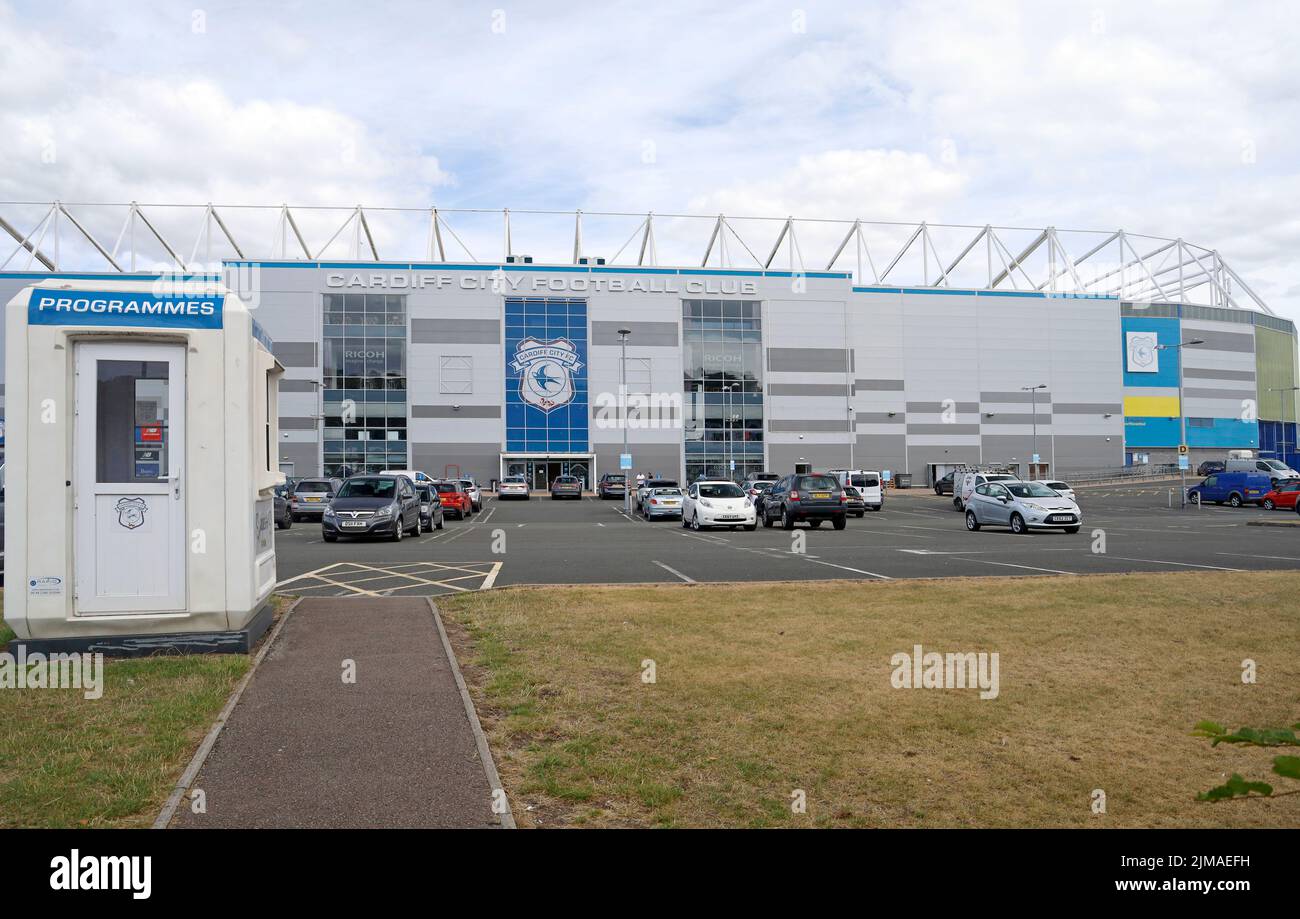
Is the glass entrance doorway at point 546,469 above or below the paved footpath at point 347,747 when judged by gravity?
above

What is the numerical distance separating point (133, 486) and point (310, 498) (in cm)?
2679

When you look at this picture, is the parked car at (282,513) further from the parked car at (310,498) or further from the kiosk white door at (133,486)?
the kiosk white door at (133,486)

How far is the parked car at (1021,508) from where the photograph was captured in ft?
81.3

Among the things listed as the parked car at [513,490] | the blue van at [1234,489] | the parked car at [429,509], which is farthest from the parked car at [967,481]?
the parked car at [513,490]

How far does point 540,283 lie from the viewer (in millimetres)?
A: 67688

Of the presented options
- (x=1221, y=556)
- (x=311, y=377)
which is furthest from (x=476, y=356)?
(x=1221, y=556)

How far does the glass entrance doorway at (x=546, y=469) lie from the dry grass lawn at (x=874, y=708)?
57641 millimetres

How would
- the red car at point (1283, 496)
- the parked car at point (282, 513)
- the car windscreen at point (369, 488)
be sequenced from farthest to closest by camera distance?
1. the red car at point (1283, 496)
2. the parked car at point (282, 513)
3. the car windscreen at point (369, 488)

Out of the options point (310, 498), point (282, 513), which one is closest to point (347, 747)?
point (282, 513)

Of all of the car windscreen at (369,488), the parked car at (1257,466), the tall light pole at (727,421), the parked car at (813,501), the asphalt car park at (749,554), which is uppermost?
the tall light pole at (727,421)

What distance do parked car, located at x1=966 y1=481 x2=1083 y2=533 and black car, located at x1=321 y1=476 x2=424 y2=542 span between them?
16622 millimetres

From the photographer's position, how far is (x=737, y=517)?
27.7 metres

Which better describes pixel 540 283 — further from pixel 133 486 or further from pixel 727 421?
pixel 133 486

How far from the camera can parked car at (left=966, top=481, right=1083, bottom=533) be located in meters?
24.8
